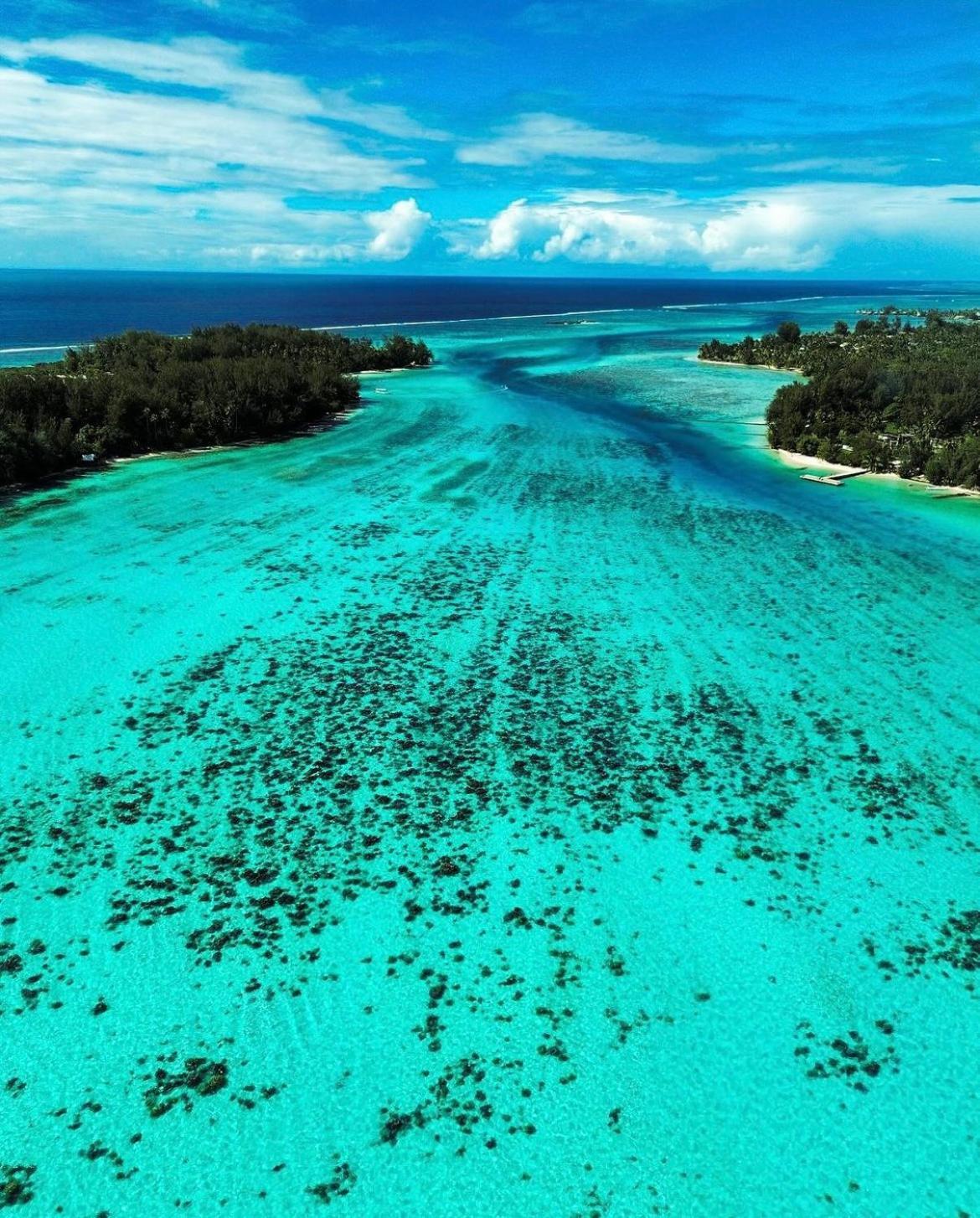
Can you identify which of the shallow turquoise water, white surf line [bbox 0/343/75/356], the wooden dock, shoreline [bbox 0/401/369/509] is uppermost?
white surf line [bbox 0/343/75/356]

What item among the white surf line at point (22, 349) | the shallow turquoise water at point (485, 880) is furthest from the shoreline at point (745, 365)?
the white surf line at point (22, 349)

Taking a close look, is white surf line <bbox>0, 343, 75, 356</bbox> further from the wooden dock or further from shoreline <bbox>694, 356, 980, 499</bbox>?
the wooden dock

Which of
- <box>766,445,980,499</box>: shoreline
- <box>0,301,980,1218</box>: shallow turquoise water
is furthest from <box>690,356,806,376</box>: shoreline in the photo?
<box>0,301,980,1218</box>: shallow turquoise water

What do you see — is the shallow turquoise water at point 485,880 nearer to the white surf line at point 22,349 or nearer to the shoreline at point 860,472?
the shoreline at point 860,472

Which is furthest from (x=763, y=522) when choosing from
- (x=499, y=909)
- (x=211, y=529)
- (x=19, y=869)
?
(x=19, y=869)

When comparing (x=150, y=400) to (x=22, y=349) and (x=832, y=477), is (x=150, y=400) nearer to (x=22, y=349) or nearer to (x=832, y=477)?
(x=832, y=477)
